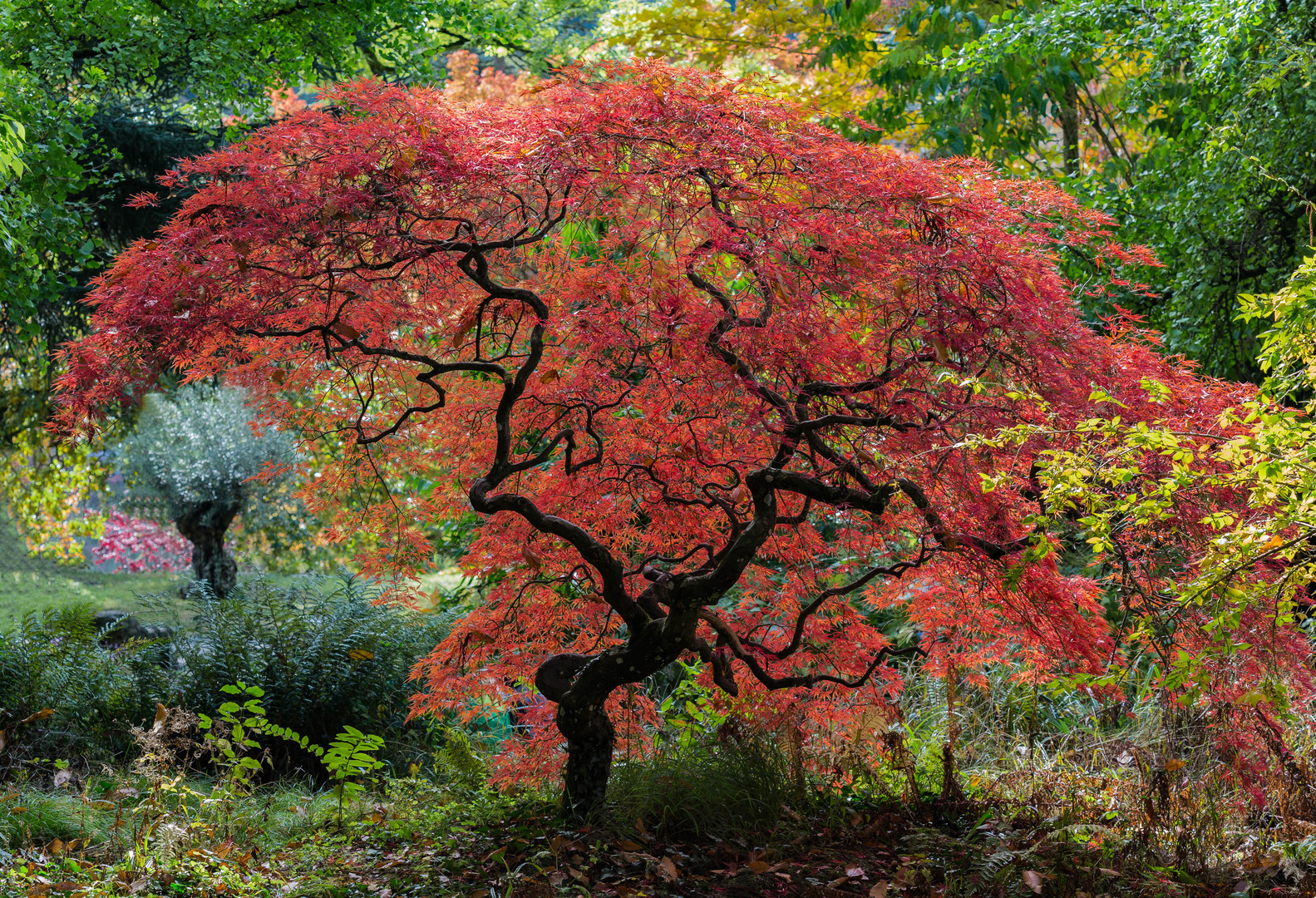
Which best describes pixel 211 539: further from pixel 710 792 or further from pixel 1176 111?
pixel 1176 111

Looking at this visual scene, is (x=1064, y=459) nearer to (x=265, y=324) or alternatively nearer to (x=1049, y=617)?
(x=1049, y=617)

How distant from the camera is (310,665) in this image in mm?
6004

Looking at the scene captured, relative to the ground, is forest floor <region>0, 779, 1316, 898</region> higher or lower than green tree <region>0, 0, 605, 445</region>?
lower

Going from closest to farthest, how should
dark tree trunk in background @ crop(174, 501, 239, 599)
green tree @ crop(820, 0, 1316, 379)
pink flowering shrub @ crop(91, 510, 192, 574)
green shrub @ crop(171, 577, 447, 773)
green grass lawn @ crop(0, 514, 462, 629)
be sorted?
green tree @ crop(820, 0, 1316, 379) < green shrub @ crop(171, 577, 447, 773) < dark tree trunk in background @ crop(174, 501, 239, 599) < green grass lawn @ crop(0, 514, 462, 629) < pink flowering shrub @ crop(91, 510, 192, 574)

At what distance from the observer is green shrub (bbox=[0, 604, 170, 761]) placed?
5.45 metres

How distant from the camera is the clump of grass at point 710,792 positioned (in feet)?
12.4

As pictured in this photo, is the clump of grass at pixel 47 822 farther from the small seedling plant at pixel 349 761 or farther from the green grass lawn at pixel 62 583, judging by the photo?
the green grass lawn at pixel 62 583

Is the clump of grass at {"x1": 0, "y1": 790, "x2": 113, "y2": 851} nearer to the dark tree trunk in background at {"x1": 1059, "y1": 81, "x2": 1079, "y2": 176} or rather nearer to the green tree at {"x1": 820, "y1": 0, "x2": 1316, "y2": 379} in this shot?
the green tree at {"x1": 820, "y1": 0, "x2": 1316, "y2": 379}

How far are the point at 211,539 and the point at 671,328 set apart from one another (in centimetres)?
802

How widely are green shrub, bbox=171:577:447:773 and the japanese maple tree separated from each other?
2151 millimetres

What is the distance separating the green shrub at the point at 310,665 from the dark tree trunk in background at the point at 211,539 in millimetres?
3337

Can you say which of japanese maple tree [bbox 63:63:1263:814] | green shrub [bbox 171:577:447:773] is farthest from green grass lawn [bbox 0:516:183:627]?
japanese maple tree [bbox 63:63:1263:814]

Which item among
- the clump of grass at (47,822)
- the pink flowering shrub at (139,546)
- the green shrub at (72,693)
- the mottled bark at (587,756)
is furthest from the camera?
the pink flowering shrub at (139,546)

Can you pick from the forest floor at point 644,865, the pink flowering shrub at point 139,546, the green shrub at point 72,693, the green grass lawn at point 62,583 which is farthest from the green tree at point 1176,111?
the pink flowering shrub at point 139,546
